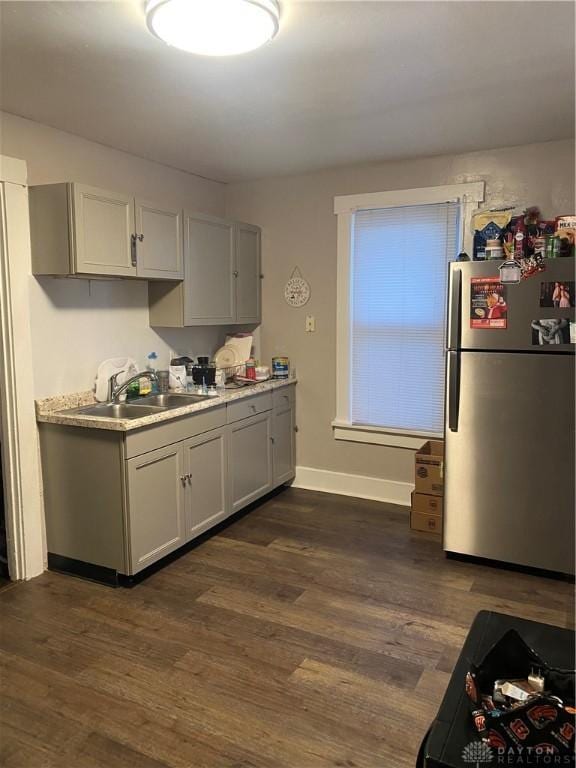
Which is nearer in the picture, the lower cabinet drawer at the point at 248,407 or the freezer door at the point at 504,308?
the freezer door at the point at 504,308

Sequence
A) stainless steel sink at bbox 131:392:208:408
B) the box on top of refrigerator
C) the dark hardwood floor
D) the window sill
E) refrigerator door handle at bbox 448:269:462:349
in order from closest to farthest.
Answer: the dark hardwood floor, refrigerator door handle at bbox 448:269:462:349, stainless steel sink at bbox 131:392:208:408, the box on top of refrigerator, the window sill

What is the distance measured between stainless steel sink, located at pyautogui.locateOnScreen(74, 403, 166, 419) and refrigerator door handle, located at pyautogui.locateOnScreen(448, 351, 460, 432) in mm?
1560

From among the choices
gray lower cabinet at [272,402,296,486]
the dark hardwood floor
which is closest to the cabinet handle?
gray lower cabinet at [272,402,296,486]

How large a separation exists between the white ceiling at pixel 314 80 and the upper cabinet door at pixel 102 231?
39 centimetres

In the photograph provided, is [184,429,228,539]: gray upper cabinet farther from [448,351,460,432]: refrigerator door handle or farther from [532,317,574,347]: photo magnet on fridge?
[532,317,574,347]: photo magnet on fridge

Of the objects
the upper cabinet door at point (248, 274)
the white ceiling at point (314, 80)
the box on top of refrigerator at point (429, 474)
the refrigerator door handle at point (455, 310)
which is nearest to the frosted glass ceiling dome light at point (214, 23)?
the white ceiling at point (314, 80)

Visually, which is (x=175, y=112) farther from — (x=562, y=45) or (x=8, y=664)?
(x=8, y=664)

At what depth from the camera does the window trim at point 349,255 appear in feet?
12.4

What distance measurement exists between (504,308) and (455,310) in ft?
0.81

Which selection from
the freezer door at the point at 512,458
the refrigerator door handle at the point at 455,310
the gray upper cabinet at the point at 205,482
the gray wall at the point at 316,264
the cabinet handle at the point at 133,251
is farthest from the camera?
the gray wall at the point at 316,264

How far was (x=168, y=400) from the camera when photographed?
3740 millimetres

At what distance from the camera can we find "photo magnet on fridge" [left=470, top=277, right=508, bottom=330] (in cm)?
303

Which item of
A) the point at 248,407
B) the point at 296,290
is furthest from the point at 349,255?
the point at 248,407

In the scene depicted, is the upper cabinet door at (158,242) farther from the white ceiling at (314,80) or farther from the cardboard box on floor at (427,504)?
the cardboard box on floor at (427,504)
